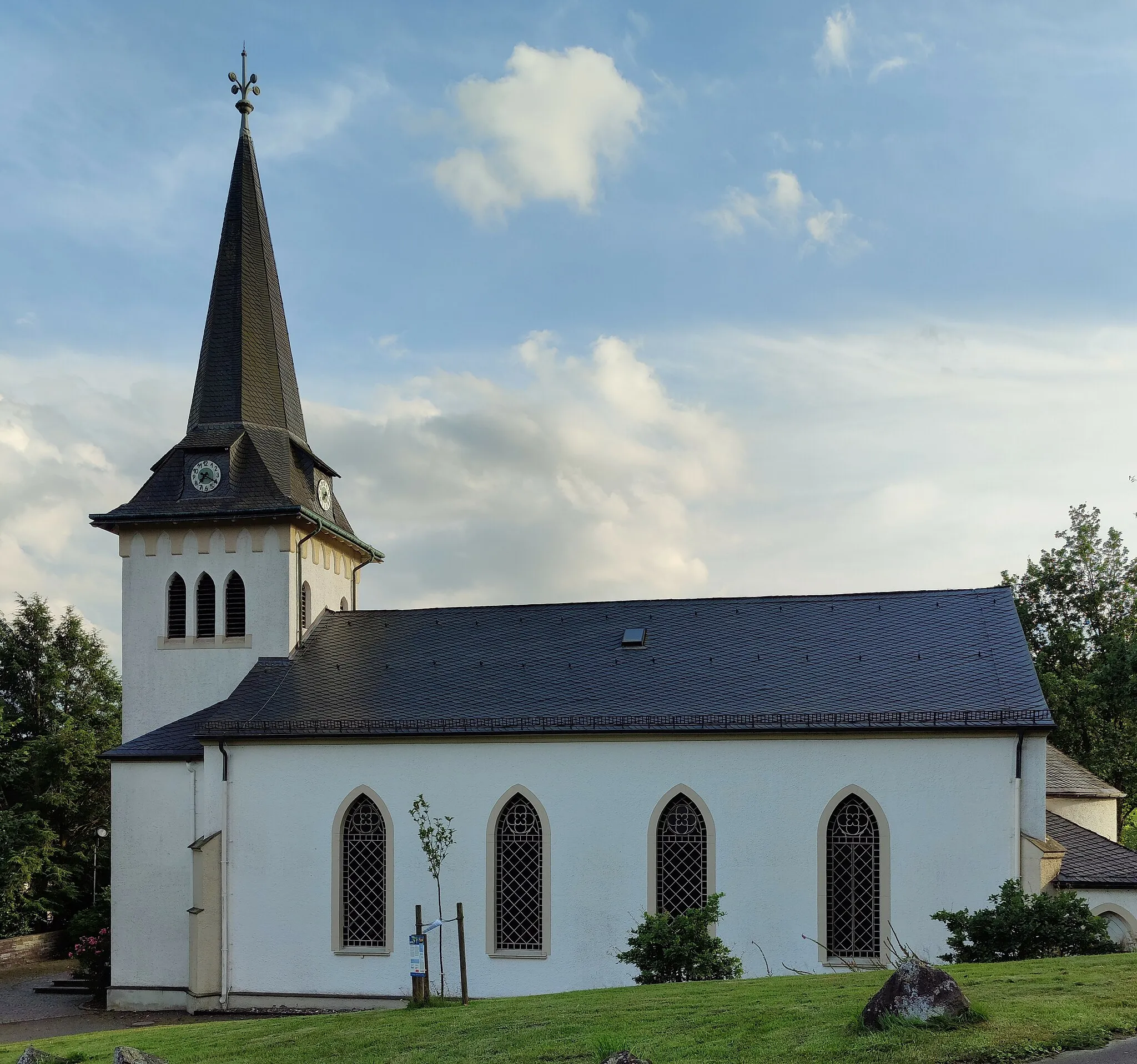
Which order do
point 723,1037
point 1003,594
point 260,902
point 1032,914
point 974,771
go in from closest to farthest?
point 723,1037 → point 1032,914 → point 974,771 → point 260,902 → point 1003,594

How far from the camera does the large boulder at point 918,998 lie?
11000 mm

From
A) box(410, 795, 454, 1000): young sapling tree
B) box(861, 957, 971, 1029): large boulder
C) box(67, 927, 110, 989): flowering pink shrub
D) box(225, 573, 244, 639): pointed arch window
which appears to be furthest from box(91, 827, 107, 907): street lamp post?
box(861, 957, 971, 1029): large boulder

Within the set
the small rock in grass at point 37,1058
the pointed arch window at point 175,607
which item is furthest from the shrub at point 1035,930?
the pointed arch window at point 175,607

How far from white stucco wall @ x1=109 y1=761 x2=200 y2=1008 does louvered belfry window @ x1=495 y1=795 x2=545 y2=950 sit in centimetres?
656

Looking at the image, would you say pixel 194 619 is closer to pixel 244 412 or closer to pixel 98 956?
pixel 244 412

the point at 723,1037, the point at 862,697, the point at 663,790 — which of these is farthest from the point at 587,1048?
the point at 862,697

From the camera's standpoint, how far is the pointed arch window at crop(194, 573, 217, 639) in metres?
27.2

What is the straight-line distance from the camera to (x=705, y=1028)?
1249 centimetres

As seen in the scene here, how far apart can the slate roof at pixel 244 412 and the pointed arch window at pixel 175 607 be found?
1.54m

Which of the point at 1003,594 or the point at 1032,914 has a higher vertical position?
the point at 1003,594

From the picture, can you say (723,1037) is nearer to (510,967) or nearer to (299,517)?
(510,967)

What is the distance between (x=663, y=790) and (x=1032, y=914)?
23.7 feet

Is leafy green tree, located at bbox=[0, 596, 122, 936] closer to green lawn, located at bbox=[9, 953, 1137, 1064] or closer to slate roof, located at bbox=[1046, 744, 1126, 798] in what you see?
green lawn, located at bbox=[9, 953, 1137, 1064]

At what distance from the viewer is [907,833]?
70.7 ft
